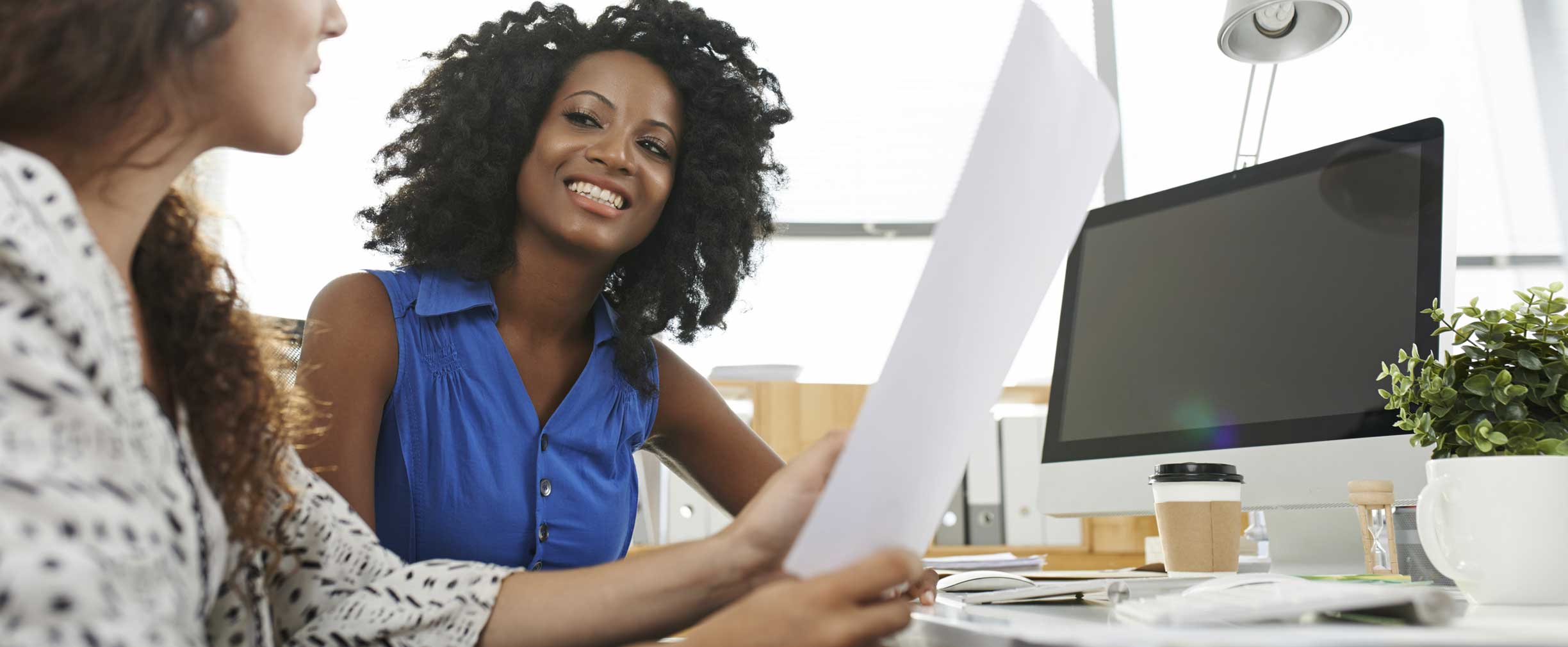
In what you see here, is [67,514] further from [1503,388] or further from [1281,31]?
[1281,31]

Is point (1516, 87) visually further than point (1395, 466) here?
Yes

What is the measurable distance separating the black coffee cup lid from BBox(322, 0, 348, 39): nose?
74cm

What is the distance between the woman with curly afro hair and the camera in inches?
42.4

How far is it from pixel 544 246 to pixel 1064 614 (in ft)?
2.51

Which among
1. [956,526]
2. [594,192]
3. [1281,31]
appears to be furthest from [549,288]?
[956,526]

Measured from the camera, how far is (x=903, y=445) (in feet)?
1.60

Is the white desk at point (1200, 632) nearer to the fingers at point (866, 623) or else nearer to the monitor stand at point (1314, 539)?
the fingers at point (866, 623)

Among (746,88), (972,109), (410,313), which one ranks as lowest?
(410,313)

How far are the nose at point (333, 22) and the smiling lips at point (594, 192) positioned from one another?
51cm

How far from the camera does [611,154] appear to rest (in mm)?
1222

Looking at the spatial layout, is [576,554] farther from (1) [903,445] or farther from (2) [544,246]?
(1) [903,445]

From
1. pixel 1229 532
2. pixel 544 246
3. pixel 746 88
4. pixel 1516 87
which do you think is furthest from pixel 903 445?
pixel 1516 87

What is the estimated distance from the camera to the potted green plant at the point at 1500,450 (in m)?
0.66

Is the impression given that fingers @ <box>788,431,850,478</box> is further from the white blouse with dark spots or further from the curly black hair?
the curly black hair
